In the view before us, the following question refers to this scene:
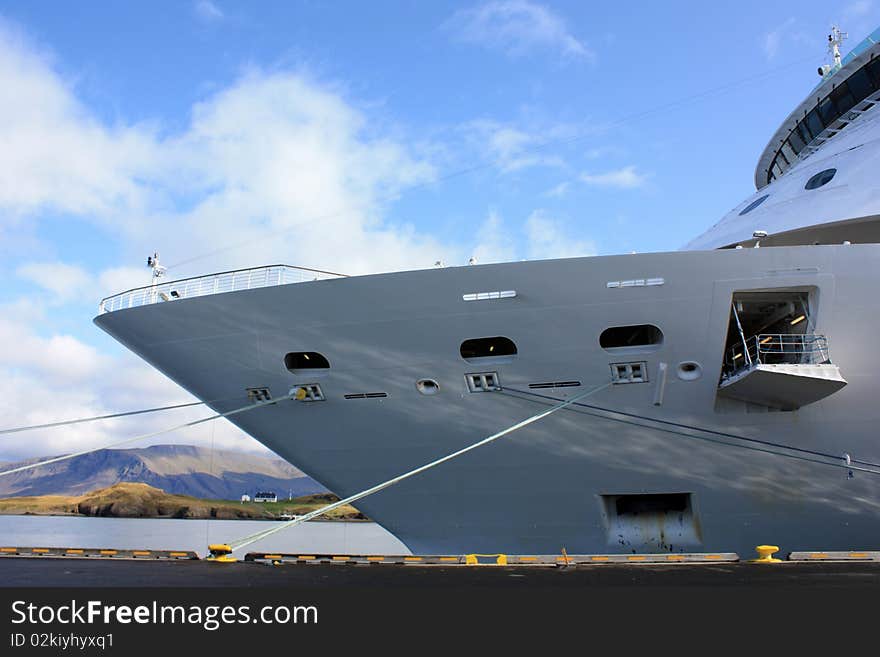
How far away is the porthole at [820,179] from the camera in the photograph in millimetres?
13062

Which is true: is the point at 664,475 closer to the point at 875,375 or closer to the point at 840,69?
the point at 875,375

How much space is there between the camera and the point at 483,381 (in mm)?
10797

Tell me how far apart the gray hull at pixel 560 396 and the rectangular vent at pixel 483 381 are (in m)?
0.12

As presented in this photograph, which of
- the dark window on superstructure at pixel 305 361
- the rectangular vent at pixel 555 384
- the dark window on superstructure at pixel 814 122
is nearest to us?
the rectangular vent at pixel 555 384

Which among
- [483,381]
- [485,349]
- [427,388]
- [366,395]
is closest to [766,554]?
[483,381]

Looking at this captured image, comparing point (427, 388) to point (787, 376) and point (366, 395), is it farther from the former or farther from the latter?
point (787, 376)

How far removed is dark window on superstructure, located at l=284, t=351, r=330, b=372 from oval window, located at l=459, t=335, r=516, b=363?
235cm

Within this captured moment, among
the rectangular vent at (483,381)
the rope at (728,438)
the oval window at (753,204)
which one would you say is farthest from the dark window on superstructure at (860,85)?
the rectangular vent at (483,381)

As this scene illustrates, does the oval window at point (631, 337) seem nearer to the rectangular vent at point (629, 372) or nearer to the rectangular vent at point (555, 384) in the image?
the rectangular vent at point (629, 372)

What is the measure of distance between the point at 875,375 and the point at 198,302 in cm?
1044

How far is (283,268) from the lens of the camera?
1099 cm

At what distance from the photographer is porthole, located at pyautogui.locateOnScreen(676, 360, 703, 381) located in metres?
10.2

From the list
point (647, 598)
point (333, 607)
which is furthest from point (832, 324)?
point (333, 607)

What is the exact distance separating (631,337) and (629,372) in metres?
0.79
